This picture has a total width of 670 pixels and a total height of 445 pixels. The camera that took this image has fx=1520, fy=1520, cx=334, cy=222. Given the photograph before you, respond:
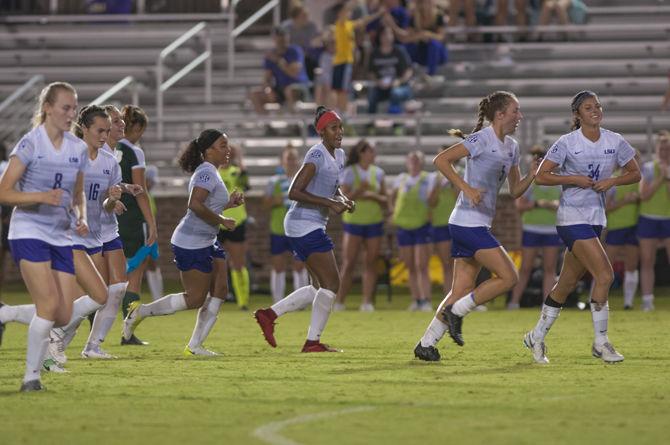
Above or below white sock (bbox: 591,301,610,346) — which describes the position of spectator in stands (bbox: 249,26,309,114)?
above

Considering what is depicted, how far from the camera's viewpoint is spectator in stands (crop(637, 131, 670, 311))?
20.6 meters

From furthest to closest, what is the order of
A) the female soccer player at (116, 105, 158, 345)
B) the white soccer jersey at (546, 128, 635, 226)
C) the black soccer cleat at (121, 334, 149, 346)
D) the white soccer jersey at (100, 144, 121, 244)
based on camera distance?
the black soccer cleat at (121, 334, 149, 346)
the female soccer player at (116, 105, 158, 345)
the white soccer jersey at (100, 144, 121, 244)
the white soccer jersey at (546, 128, 635, 226)

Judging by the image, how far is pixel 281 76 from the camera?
90.5ft

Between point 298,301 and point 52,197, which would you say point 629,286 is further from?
point 52,197

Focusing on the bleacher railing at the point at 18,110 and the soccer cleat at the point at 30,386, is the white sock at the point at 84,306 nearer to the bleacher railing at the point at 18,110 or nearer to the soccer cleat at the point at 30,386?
the soccer cleat at the point at 30,386

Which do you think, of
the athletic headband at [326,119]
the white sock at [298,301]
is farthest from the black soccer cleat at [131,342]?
the athletic headband at [326,119]

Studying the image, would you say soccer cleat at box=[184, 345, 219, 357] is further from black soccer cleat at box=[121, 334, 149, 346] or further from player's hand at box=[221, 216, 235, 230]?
black soccer cleat at box=[121, 334, 149, 346]

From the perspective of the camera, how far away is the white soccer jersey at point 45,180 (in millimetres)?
10203

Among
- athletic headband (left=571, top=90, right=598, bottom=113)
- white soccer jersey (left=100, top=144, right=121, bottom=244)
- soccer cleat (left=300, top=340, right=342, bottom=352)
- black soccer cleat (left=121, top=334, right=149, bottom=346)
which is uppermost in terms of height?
athletic headband (left=571, top=90, right=598, bottom=113)

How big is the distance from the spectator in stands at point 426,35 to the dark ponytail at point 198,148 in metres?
14.2

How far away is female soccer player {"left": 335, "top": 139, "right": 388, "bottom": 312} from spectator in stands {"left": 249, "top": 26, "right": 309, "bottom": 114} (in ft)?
20.2

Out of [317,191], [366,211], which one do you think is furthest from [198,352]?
[366,211]

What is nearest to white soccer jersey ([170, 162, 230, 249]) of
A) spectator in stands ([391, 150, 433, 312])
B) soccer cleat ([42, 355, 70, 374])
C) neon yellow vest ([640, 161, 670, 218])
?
soccer cleat ([42, 355, 70, 374])

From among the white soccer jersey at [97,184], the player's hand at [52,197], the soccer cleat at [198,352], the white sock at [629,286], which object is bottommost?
the white sock at [629,286]
